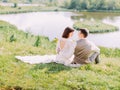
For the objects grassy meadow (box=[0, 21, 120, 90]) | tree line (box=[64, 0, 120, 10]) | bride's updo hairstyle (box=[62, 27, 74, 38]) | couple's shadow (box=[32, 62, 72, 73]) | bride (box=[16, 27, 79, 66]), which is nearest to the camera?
grassy meadow (box=[0, 21, 120, 90])

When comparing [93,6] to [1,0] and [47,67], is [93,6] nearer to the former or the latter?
[1,0]

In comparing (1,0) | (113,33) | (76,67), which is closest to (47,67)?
(76,67)

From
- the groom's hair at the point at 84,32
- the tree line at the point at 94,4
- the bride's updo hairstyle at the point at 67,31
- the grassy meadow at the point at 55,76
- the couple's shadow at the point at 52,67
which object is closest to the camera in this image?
the grassy meadow at the point at 55,76

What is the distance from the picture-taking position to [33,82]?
7.43m

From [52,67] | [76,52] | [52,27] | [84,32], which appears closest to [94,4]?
[52,27]

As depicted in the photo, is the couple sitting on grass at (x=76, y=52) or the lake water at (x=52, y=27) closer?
the couple sitting on grass at (x=76, y=52)

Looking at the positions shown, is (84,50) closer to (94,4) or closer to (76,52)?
(76,52)

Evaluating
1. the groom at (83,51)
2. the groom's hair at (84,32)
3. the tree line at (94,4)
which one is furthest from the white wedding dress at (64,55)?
the tree line at (94,4)

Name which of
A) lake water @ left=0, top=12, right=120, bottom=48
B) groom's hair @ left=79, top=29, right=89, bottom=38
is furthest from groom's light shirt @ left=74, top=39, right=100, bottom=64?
lake water @ left=0, top=12, right=120, bottom=48

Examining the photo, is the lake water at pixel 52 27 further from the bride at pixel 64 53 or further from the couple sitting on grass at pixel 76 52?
the couple sitting on grass at pixel 76 52

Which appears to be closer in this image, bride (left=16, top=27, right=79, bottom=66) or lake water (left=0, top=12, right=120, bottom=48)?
bride (left=16, top=27, right=79, bottom=66)

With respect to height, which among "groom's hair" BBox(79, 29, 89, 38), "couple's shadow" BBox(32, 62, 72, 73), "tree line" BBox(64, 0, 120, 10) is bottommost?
"tree line" BBox(64, 0, 120, 10)

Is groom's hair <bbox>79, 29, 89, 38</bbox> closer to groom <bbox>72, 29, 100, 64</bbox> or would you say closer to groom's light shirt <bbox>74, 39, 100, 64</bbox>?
groom <bbox>72, 29, 100, 64</bbox>

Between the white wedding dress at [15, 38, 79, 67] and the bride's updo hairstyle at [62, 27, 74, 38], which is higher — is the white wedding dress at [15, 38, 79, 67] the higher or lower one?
the lower one
